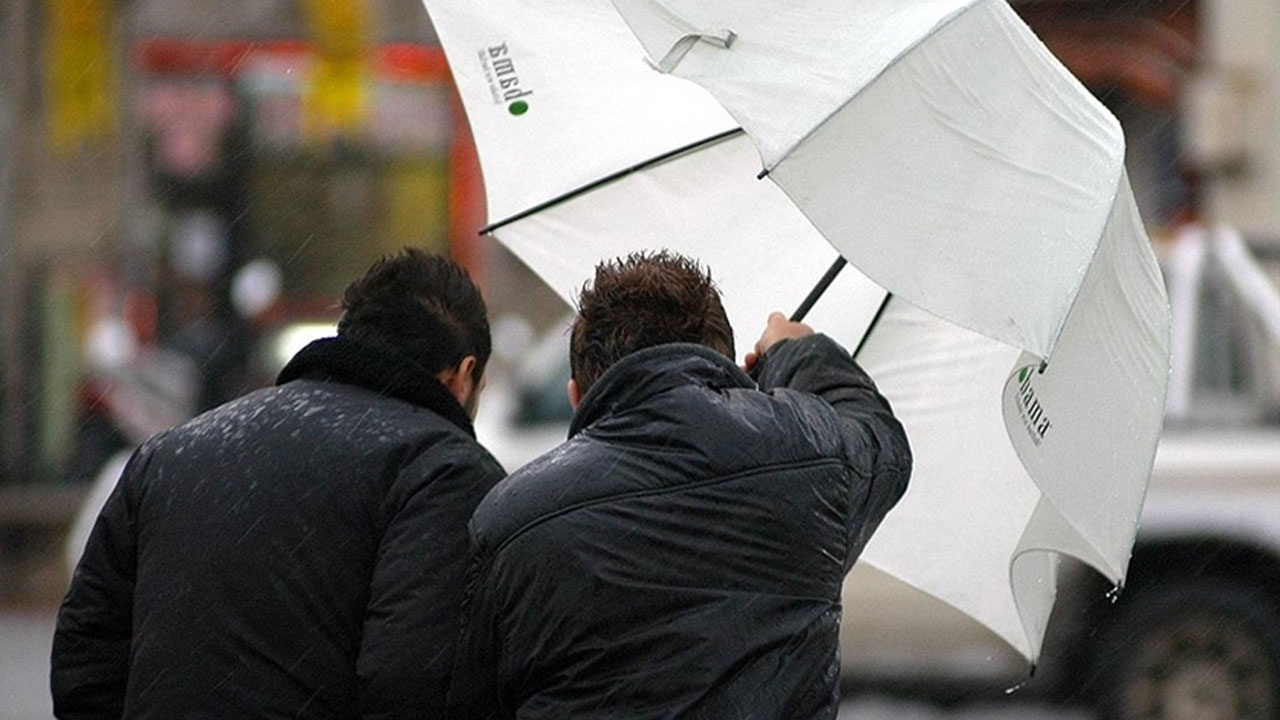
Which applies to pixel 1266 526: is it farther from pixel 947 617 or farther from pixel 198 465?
pixel 198 465

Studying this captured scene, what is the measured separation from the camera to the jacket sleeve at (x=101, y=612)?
144 inches

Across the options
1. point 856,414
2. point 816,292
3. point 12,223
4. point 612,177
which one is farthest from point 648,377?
point 12,223

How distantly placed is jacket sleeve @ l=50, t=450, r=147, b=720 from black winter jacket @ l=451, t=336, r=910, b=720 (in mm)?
705

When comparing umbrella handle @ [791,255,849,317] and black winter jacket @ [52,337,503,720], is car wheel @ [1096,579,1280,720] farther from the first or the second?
black winter jacket @ [52,337,503,720]

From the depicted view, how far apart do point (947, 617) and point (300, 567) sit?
5950mm

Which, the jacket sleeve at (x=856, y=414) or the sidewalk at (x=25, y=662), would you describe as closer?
the jacket sleeve at (x=856, y=414)

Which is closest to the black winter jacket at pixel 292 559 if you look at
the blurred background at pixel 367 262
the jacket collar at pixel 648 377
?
the jacket collar at pixel 648 377

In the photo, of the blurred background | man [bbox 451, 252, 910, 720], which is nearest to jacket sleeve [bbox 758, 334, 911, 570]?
man [bbox 451, 252, 910, 720]

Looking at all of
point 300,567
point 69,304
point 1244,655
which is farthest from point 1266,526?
point 69,304

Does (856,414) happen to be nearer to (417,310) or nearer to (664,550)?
(664,550)

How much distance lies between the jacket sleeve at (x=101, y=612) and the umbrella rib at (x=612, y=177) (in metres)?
1.02

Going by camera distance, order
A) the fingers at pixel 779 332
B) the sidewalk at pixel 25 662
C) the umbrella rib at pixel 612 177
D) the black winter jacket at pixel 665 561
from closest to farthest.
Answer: the black winter jacket at pixel 665 561, the fingers at pixel 779 332, the umbrella rib at pixel 612 177, the sidewalk at pixel 25 662

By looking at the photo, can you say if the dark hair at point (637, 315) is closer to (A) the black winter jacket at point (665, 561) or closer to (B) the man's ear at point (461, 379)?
(A) the black winter jacket at point (665, 561)

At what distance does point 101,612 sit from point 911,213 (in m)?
1.44
